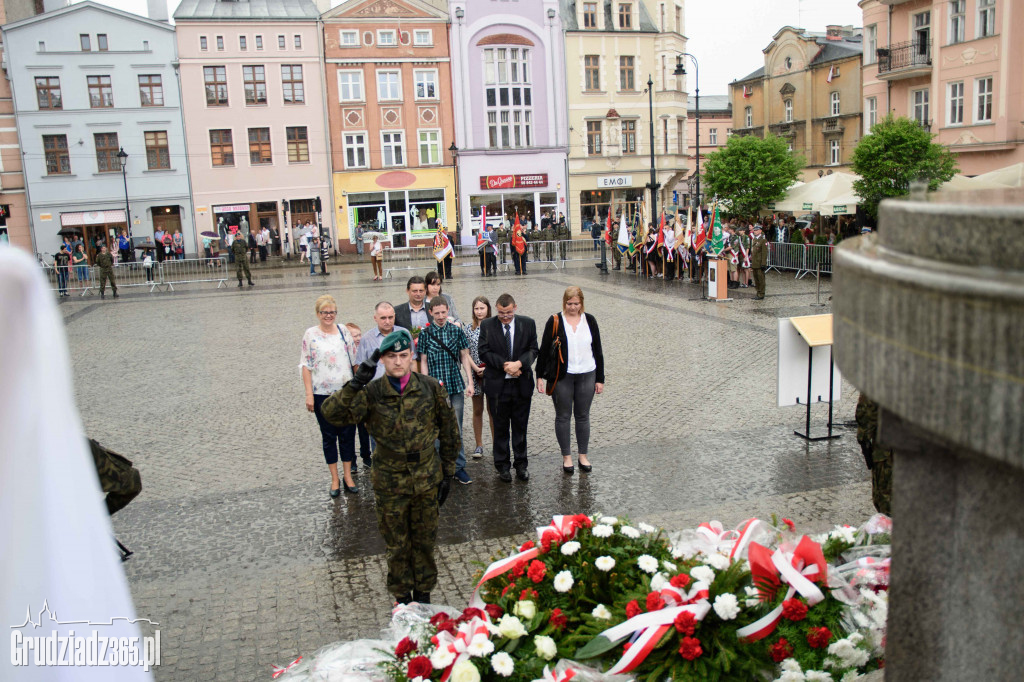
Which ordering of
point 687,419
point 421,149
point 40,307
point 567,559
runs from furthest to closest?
point 421,149 → point 687,419 → point 567,559 → point 40,307

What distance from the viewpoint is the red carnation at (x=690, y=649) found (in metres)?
3.63

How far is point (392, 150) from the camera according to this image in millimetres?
46188

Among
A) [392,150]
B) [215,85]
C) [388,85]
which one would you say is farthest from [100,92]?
[392,150]

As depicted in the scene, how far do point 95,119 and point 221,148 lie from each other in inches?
245

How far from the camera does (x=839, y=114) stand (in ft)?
173

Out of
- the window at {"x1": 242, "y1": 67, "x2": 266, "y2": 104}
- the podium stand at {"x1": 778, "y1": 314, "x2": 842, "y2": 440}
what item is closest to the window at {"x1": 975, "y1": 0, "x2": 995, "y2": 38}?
the podium stand at {"x1": 778, "y1": 314, "x2": 842, "y2": 440}

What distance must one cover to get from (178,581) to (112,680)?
5161mm

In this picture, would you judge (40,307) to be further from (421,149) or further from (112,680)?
(421,149)

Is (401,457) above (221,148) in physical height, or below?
below

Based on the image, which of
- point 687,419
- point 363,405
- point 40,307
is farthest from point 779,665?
point 687,419

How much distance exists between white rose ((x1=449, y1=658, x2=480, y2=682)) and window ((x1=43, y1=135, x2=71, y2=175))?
4589 cm

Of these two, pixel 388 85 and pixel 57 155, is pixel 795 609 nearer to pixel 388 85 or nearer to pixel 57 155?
pixel 388 85

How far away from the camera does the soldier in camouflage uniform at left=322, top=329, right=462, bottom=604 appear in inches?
202

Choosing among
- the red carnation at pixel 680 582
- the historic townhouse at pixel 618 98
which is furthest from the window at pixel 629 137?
the red carnation at pixel 680 582
